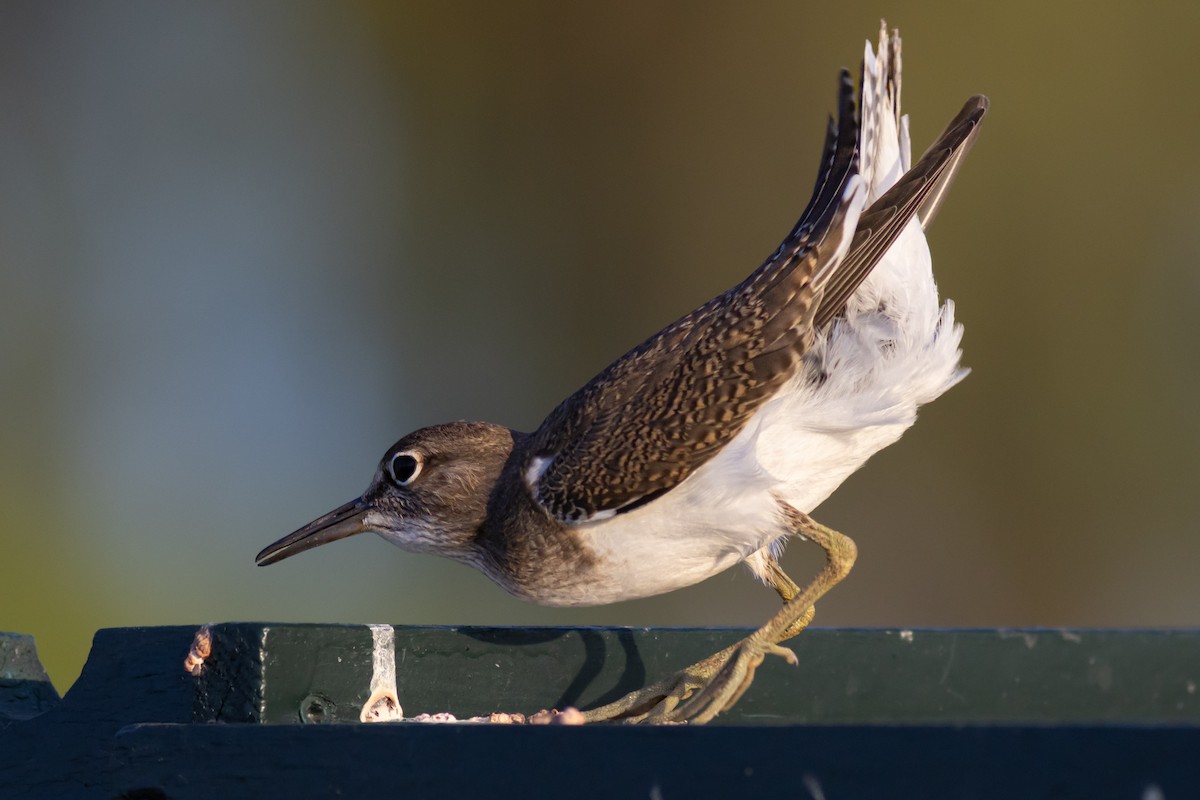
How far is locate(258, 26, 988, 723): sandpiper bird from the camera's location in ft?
15.0

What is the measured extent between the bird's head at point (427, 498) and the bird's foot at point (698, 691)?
4.77 feet

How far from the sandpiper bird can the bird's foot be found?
0.06 ft

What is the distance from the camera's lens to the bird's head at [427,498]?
5367 millimetres

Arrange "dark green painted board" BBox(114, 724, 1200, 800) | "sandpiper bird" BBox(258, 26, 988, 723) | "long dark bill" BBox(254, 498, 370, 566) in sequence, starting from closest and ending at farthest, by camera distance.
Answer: "dark green painted board" BBox(114, 724, 1200, 800)
"sandpiper bird" BBox(258, 26, 988, 723)
"long dark bill" BBox(254, 498, 370, 566)

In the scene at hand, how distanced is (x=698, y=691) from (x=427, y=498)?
179cm

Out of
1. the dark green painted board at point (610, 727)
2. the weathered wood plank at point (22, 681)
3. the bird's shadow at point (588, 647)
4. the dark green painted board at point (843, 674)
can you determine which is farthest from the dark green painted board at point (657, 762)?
the bird's shadow at point (588, 647)

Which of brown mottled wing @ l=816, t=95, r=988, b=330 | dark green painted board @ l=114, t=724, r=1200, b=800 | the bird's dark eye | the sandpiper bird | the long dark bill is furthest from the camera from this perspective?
the bird's dark eye

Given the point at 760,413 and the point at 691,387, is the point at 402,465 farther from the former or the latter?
the point at 760,413

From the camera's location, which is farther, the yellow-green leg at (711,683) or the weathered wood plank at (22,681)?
the yellow-green leg at (711,683)

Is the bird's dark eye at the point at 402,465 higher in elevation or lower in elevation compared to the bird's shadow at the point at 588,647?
higher

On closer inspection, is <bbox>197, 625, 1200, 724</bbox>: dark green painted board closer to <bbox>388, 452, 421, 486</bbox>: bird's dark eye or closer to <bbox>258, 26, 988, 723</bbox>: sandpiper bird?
<bbox>258, 26, 988, 723</bbox>: sandpiper bird

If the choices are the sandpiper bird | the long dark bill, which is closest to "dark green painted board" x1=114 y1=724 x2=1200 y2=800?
the sandpiper bird

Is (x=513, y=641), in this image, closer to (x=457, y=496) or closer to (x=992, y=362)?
(x=457, y=496)

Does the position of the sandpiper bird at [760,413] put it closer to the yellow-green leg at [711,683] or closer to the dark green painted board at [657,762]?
the yellow-green leg at [711,683]
